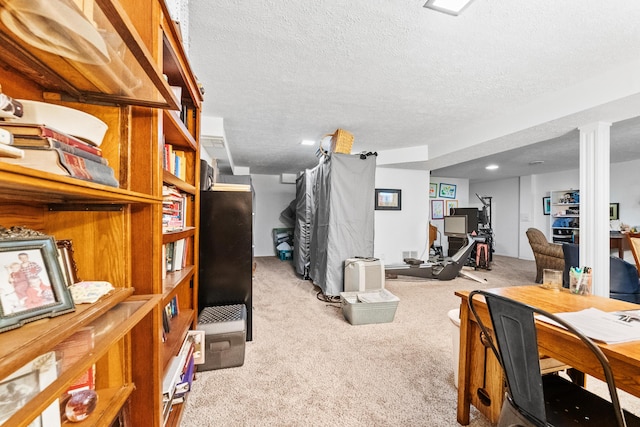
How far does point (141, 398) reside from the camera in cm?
97

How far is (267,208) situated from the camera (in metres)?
7.33

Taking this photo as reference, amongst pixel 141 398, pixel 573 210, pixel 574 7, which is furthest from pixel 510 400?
pixel 573 210

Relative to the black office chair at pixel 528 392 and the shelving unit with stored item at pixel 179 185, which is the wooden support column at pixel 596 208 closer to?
the black office chair at pixel 528 392

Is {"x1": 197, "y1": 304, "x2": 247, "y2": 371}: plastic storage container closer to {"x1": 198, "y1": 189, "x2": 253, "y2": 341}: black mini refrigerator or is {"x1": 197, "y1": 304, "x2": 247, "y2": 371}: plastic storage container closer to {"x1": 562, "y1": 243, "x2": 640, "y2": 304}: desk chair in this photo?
{"x1": 198, "y1": 189, "x2": 253, "y2": 341}: black mini refrigerator

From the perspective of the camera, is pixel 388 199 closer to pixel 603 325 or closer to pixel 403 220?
pixel 403 220

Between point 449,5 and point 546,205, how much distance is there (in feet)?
23.4

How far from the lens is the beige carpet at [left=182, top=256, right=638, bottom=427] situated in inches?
58.3

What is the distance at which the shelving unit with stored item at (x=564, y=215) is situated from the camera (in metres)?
6.13

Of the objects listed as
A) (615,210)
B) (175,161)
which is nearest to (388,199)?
(175,161)

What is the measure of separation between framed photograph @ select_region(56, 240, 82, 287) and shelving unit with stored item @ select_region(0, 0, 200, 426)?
0.05 metres

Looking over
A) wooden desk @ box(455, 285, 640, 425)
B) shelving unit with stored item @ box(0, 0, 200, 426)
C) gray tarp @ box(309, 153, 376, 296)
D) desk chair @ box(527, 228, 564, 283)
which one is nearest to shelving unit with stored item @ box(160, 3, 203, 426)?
shelving unit with stored item @ box(0, 0, 200, 426)

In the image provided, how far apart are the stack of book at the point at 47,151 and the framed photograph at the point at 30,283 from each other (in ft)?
0.57

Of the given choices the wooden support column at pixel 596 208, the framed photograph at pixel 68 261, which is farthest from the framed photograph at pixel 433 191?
the framed photograph at pixel 68 261

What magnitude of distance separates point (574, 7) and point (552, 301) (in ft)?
5.30
